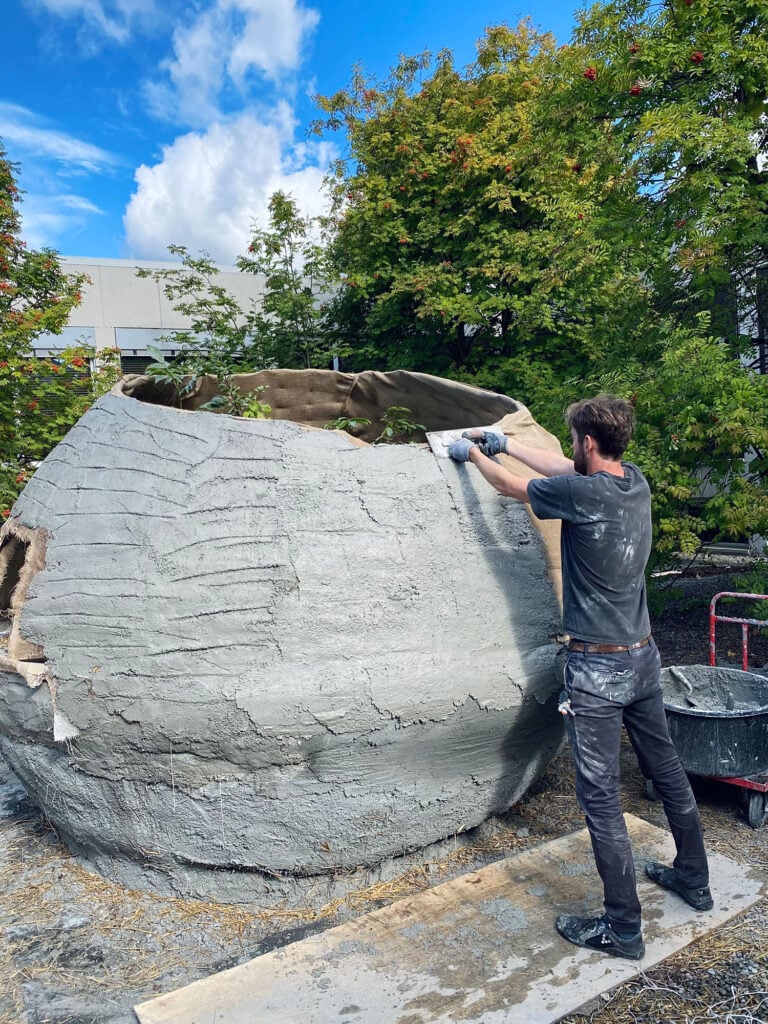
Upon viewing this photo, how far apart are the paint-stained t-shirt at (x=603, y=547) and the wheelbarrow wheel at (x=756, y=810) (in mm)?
1613

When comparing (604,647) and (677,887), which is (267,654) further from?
(677,887)

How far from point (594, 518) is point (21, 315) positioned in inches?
308

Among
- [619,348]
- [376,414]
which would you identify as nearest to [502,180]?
[619,348]

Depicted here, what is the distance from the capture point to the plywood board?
238 cm

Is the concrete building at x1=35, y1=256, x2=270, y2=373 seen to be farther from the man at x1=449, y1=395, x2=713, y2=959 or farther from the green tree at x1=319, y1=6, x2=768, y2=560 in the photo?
the man at x1=449, y1=395, x2=713, y2=959

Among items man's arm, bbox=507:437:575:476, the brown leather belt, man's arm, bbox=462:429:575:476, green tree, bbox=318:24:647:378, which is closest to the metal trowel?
man's arm, bbox=462:429:575:476

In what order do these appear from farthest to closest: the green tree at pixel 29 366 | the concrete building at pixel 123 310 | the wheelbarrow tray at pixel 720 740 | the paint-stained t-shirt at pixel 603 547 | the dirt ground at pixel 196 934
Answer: the concrete building at pixel 123 310 → the green tree at pixel 29 366 → the wheelbarrow tray at pixel 720 740 → the paint-stained t-shirt at pixel 603 547 → the dirt ground at pixel 196 934

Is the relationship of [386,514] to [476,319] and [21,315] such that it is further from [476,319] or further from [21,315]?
[21,315]

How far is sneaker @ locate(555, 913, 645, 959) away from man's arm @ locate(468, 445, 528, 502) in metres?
1.59

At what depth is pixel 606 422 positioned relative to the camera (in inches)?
110

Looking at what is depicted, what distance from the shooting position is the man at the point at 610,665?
8.80ft

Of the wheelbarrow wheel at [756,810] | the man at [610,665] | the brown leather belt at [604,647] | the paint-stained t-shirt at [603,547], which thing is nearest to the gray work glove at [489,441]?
the man at [610,665]

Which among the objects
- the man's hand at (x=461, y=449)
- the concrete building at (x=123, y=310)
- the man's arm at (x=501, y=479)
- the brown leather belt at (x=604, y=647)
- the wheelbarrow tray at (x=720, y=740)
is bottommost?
the wheelbarrow tray at (x=720, y=740)

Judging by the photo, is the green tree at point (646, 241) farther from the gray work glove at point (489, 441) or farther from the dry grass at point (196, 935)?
the dry grass at point (196, 935)
